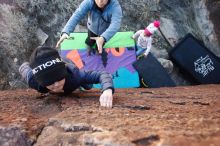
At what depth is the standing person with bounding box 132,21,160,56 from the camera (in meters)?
5.14

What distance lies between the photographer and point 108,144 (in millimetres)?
1945

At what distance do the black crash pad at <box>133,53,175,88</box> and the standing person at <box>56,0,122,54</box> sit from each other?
0.67 metres

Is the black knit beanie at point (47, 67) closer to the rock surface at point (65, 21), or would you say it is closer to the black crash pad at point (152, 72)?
the black crash pad at point (152, 72)

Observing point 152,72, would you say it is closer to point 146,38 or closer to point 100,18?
point 146,38

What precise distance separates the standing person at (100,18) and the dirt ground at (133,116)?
1.17 metres

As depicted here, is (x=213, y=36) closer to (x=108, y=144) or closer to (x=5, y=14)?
(x=5, y=14)

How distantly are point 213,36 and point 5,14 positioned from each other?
11.5ft

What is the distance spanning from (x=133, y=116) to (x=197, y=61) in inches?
147

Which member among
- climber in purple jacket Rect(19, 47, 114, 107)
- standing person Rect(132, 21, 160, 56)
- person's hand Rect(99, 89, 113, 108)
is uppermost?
standing person Rect(132, 21, 160, 56)

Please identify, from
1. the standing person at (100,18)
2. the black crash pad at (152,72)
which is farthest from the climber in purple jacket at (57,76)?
the black crash pad at (152,72)

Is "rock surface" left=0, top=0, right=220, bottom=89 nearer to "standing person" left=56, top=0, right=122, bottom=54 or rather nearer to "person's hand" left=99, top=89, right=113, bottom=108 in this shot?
"standing person" left=56, top=0, right=122, bottom=54

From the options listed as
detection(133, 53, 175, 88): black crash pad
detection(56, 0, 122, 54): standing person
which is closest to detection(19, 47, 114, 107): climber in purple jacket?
detection(56, 0, 122, 54): standing person

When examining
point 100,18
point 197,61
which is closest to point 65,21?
point 100,18

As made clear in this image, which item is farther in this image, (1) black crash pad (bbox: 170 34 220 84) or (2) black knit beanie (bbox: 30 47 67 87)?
(1) black crash pad (bbox: 170 34 220 84)
